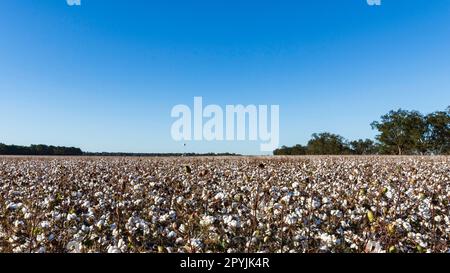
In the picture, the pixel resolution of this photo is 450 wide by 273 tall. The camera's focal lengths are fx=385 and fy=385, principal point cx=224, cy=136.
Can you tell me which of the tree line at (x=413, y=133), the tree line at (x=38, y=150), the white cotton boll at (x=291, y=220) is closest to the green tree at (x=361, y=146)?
the tree line at (x=413, y=133)

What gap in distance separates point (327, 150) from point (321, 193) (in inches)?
4156

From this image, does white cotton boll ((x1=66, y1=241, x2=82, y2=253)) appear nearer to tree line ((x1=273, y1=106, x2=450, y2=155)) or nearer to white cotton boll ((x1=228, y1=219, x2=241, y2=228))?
white cotton boll ((x1=228, y1=219, x2=241, y2=228))

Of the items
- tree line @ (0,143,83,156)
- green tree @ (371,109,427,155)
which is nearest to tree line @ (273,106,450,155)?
green tree @ (371,109,427,155)

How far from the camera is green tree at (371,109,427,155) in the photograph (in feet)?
278

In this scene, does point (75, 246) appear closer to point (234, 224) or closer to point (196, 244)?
point (196, 244)

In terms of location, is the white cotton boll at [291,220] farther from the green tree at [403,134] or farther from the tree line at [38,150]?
the tree line at [38,150]

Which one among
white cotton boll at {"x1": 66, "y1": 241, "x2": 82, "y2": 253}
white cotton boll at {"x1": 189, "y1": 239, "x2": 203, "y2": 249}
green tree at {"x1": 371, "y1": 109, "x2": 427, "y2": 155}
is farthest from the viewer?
green tree at {"x1": 371, "y1": 109, "x2": 427, "y2": 155}

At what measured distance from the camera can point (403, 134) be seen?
86.7 m

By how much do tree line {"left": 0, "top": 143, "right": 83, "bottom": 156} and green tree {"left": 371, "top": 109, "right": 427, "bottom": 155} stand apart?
82219mm

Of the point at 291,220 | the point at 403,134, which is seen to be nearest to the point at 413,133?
the point at 403,134

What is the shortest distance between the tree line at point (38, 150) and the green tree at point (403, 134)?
82.2 metres
